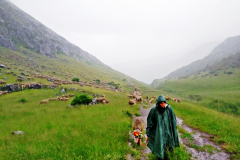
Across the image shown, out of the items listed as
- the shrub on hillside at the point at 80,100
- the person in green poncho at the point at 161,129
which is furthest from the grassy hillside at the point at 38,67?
the person in green poncho at the point at 161,129

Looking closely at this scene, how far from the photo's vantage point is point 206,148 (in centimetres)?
591

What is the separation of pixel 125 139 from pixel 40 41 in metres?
98.9

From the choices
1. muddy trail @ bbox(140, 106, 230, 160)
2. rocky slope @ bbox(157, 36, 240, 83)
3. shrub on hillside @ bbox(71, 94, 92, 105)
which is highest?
rocky slope @ bbox(157, 36, 240, 83)

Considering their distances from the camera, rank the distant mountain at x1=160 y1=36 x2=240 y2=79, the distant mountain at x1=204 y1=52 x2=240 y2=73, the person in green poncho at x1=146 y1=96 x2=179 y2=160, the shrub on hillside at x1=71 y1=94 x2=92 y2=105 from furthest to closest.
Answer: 1. the distant mountain at x1=160 y1=36 x2=240 y2=79
2. the distant mountain at x1=204 y1=52 x2=240 y2=73
3. the shrub on hillside at x1=71 y1=94 x2=92 y2=105
4. the person in green poncho at x1=146 y1=96 x2=179 y2=160

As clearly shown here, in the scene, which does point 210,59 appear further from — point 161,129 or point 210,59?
point 161,129

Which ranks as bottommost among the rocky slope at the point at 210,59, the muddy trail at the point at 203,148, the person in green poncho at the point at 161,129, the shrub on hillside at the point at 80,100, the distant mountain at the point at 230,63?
the muddy trail at the point at 203,148

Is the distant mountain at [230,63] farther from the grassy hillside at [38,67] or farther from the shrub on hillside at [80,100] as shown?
the shrub on hillside at [80,100]

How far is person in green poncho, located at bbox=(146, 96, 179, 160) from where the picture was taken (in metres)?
4.04

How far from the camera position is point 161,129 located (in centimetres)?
411

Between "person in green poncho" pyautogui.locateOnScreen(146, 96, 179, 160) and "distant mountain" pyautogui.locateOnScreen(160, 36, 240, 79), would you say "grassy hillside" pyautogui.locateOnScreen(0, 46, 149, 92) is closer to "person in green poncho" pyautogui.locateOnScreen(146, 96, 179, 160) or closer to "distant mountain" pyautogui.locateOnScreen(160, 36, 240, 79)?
"person in green poncho" pyautogui.locateOnScreen(146, 96, 179, 160)

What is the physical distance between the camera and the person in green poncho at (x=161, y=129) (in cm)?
404

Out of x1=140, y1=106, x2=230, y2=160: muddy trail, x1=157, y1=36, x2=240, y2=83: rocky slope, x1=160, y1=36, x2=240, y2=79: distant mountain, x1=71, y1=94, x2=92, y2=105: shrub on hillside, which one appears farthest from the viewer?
x1=160, y1=36, x2=240, y2=79: distant mountain

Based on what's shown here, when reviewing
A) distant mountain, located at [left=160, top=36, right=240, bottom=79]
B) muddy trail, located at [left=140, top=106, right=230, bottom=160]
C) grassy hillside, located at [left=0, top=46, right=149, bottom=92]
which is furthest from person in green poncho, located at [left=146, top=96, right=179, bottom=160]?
distant mountain, located at [left=160, top=36, right=240, bottom=79]

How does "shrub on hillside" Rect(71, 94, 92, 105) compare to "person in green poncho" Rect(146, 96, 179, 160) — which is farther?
Answer: "shrub on hillside" Rect(71, 94, 92, 105)
